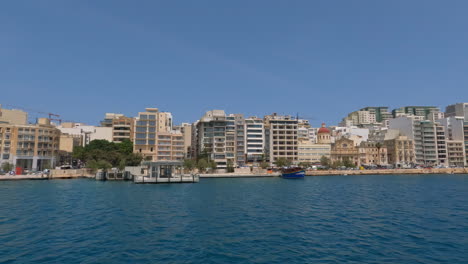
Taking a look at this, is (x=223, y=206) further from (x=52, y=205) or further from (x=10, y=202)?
(x=10, y=202)

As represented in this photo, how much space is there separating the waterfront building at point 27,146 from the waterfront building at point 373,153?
136 m

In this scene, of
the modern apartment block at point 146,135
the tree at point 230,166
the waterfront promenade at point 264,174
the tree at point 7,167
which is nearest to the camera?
the waterfront promenade at point 264,174

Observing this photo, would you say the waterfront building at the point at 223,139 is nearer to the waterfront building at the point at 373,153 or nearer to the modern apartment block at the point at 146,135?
the modern apartment block at the point at 146,135

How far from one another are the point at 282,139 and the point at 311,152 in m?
17.1

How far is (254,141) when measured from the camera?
134 m

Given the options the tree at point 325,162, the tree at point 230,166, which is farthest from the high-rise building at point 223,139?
the tree at point 325,162

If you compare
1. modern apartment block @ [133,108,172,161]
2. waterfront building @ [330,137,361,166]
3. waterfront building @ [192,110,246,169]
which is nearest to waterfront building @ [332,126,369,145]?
waterfront building @ [330,137,361,166]

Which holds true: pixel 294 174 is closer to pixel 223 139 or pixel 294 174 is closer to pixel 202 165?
pixel 202 165

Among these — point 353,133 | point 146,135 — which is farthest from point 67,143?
point 353,133

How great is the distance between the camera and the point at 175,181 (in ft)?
266

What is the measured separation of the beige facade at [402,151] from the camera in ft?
511

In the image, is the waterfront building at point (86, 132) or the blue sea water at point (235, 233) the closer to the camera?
the blue sea water at point (235, 233)

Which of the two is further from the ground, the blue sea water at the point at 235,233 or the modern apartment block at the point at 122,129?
the modern apartment block at the point at 122,129

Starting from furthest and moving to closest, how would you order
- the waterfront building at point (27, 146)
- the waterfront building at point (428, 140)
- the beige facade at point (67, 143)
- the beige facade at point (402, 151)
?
the waterfront building at point (428, 140) < the beige facade at point (402, 151) < the beige facade at point (67, 143) < the waterfront building at point (27, 146)
